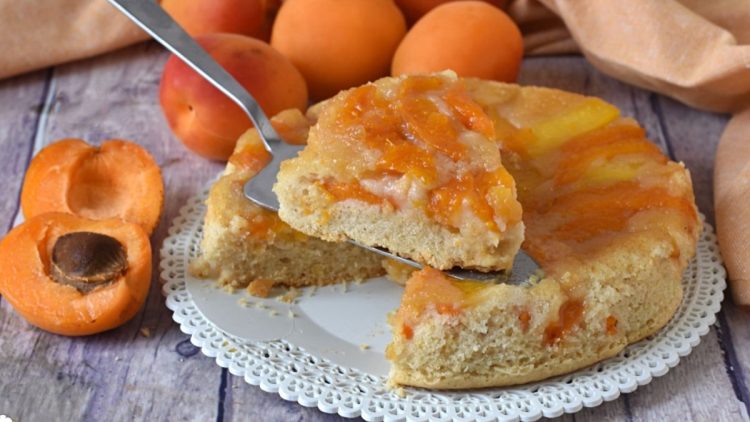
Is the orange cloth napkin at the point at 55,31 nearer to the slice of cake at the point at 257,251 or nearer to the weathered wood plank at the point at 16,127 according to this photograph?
the weathered wood plank at the point at 16,127

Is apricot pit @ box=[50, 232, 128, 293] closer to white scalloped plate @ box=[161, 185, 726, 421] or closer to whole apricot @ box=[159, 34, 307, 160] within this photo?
white scalloped plate @ box=[161, 185, 726, 421]

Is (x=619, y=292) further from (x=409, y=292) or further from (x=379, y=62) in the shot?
(x=379, y=62)

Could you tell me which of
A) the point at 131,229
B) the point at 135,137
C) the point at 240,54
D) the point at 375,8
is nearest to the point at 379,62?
the point at 375,8

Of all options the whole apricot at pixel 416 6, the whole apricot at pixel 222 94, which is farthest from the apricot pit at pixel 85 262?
the whole apricot at pixel 416 6

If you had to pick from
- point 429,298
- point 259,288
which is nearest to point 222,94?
point 259,288

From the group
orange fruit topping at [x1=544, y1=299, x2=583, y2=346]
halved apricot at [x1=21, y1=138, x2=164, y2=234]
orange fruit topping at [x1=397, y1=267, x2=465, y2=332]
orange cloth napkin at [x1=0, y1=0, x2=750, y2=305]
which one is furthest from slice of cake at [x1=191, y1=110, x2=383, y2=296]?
orange cloth napkin at [x1=0, y1=0, x2=750, y2=305]

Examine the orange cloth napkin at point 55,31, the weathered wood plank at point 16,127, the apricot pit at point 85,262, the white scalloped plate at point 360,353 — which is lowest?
the weathered wood plank at point 16,127

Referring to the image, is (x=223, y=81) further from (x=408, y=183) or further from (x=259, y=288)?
(x=408, y=183)
